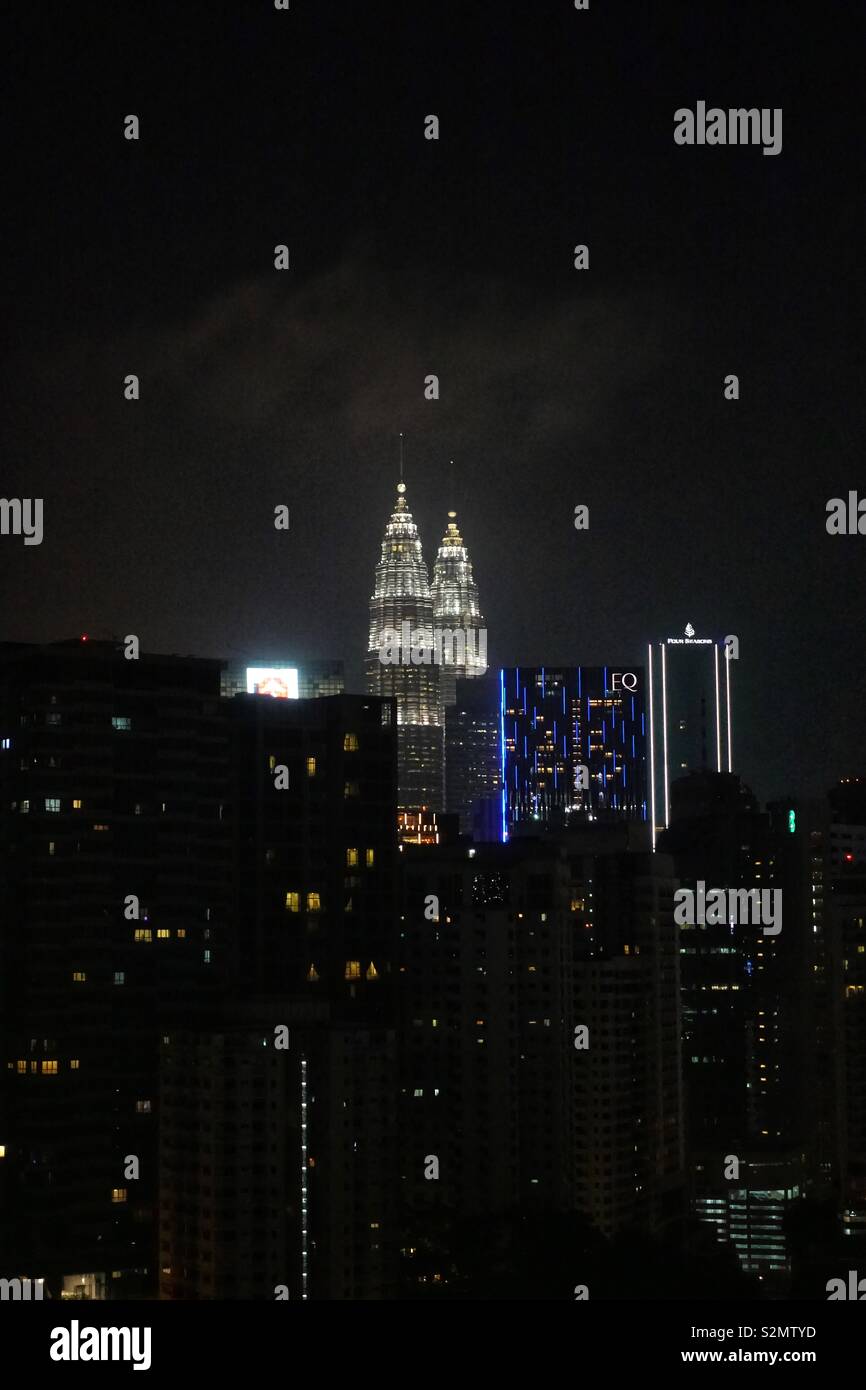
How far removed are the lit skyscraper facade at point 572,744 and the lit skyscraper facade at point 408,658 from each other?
89 centimetres

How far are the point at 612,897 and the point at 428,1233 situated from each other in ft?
17.1

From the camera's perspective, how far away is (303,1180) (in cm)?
1002

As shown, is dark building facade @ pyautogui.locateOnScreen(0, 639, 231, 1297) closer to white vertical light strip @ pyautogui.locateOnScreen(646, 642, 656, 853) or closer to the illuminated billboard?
the illuminated billboard

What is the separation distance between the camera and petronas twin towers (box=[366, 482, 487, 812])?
12594mm

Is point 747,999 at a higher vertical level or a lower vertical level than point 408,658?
lower

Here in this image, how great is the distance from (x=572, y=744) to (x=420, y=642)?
8.88 feet

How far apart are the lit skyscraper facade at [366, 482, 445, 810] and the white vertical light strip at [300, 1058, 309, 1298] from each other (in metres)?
3.84

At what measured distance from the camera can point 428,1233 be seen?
11641mm

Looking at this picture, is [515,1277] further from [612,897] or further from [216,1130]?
[612,897]

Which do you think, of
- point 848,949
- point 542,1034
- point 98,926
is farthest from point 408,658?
point 848,949

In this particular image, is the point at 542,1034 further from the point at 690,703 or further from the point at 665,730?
the point at 690,703

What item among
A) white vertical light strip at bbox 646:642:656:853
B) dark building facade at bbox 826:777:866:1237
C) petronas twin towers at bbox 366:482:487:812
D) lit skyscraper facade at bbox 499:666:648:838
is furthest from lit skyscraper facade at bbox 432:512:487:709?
dark building facade at bbox 826:777:866:1237

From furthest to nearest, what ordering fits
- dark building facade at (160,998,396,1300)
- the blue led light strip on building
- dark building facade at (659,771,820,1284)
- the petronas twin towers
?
the blue led light strip on building
dark building facade at (659,771,820,1284)
the petronas twin towers
dark building facade at (160,998,396,1300)

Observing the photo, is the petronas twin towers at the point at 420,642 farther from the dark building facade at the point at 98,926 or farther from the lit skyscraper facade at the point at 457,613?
the dark building facade at the point at 98,926
